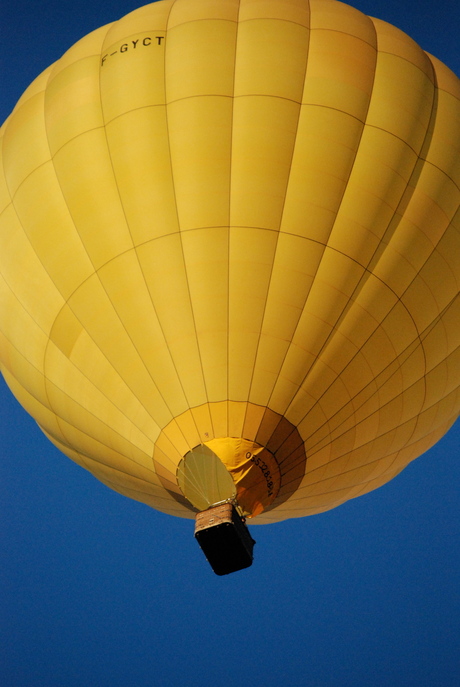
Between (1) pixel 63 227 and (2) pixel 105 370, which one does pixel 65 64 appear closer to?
(1) pixel 63 227

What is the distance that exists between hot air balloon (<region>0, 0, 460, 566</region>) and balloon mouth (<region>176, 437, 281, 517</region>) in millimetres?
20

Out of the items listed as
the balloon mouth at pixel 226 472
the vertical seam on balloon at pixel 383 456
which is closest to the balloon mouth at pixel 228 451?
the balloon mouth at pixel 226 472

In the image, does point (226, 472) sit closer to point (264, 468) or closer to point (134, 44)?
point (264, 468)

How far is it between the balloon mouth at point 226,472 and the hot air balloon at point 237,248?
0.07 ft

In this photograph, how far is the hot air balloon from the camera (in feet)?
26.5

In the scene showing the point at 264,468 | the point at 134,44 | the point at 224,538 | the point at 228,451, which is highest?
the point at 134,44

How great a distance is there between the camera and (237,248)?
8.08 m

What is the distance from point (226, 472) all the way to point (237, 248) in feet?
6.68

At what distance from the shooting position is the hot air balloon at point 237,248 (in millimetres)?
8070

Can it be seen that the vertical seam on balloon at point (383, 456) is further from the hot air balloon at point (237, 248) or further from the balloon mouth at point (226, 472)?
the balloon mouth at point (226, 472)

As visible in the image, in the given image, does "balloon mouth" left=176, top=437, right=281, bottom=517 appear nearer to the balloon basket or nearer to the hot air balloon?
the hot air balloon

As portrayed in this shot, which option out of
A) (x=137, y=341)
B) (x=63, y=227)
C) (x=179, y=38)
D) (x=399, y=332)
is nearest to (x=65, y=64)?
(x=179, y=38)

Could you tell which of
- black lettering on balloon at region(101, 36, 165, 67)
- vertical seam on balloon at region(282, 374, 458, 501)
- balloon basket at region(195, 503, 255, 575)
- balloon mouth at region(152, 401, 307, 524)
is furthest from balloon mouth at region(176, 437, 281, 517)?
black lettering on balloon at region(101, 36, 165, 67)

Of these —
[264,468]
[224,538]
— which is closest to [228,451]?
[264,468]
